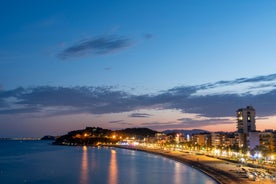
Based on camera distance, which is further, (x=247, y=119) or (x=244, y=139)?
(x=247, y=119)

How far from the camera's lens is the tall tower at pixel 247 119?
469 feet

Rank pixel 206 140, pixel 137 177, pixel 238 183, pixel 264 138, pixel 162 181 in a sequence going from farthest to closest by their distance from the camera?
pixel 206 140, pixel 264 138, pixel 137 177, pixel 162 181, pixel 238 183

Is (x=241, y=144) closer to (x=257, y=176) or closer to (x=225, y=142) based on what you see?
(x=225, y=142)

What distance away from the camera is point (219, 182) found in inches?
2089

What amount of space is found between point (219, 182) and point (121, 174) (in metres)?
23.0

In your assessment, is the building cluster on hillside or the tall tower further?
the tall tower

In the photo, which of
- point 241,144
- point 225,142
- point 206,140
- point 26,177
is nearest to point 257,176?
point 26,177

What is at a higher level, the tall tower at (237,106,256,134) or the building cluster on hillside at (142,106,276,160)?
the tall tower at (237,106,256,134)

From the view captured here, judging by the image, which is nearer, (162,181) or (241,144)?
(162,181)

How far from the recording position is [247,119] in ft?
472

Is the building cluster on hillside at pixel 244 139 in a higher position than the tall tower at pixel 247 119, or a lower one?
lower

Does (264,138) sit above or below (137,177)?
above

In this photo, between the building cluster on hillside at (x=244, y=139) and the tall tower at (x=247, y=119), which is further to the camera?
the tall tower at (x=247, y=119)

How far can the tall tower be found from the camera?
14300 centimetres
